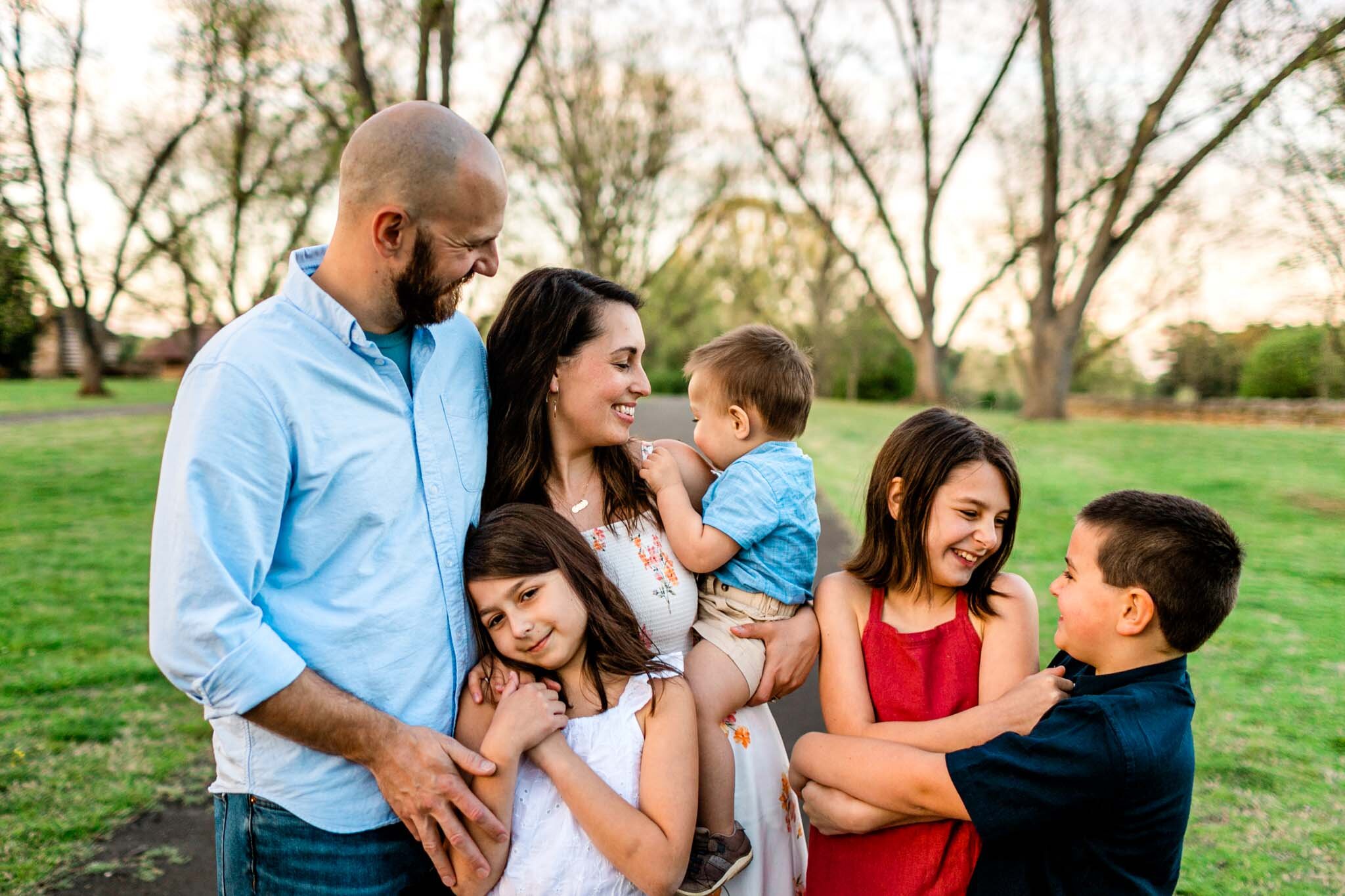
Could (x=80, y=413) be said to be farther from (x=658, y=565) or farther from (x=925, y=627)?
(x=925, y=627)

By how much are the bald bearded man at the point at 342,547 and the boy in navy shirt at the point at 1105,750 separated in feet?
3.48

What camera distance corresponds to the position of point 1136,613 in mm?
2139

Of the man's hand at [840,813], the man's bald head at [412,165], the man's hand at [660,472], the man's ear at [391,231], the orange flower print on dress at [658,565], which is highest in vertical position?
the man's bald head at [412,165]

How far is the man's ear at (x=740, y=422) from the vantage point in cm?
295

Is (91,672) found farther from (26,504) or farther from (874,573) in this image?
(26,504)

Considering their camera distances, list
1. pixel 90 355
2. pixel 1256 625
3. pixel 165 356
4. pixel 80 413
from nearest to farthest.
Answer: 1. pixel 1256 625
2. pixel 80 413
3. pixel 90 355
4. pixel 165 356

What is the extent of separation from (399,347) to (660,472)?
852 mm

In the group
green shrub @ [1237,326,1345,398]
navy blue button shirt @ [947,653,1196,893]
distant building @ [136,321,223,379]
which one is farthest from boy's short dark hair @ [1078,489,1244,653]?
distant building @ [136,321,223,379]

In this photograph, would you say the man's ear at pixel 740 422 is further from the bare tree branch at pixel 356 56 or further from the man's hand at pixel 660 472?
the bare tree branch at pixel 356 56

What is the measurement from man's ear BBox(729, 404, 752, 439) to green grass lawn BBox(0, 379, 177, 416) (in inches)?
1046

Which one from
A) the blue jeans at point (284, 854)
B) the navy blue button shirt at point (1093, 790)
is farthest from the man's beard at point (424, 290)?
the navy blue button shirt at point (1093, 790)

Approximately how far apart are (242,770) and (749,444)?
173cm

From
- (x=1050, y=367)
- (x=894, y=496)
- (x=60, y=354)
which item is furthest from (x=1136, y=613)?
(x=60, y=354)

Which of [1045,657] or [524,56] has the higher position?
[524,56]
